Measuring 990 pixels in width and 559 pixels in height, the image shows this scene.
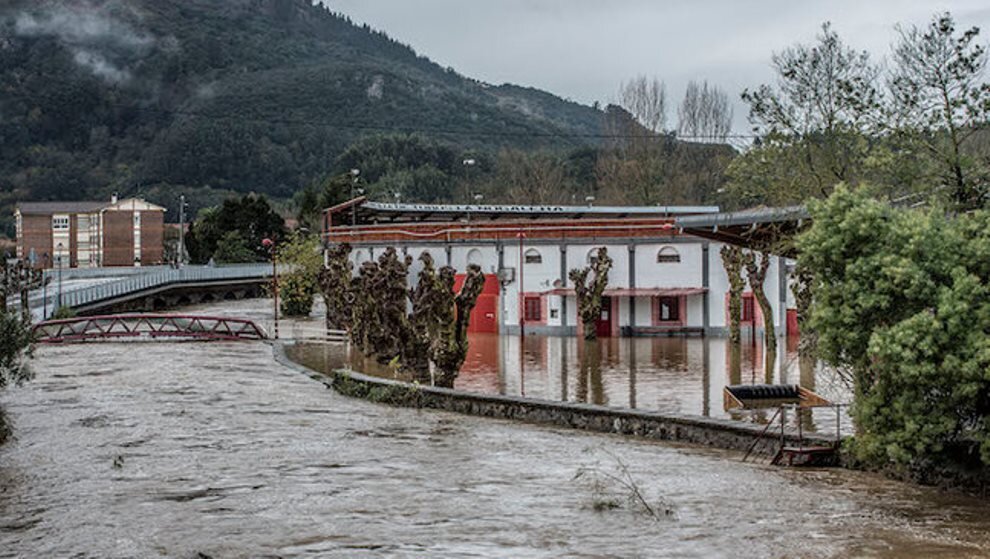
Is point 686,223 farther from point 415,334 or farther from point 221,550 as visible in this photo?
point 221,550

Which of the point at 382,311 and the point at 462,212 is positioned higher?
the point at 462,212

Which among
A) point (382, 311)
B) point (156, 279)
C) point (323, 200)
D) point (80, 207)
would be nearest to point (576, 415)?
point (382, 311)

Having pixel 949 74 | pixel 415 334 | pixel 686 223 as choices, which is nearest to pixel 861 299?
pixel 686 223

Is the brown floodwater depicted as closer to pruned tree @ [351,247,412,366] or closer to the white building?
pruned tree @ [351,247,412,366]

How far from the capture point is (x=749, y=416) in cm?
2217

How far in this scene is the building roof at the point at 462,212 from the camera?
2306 inches

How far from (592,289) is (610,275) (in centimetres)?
202

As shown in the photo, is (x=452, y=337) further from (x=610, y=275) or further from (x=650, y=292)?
(x=610, y=275)

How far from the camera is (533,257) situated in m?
Answer: 47.4

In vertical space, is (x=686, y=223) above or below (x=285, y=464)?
above

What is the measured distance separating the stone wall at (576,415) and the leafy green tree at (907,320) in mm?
2503

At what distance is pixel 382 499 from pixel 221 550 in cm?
333

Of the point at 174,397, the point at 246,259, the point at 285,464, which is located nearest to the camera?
the point at 285,464

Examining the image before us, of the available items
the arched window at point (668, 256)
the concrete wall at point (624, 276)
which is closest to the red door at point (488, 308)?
the concrete wall at point (624, 276)
